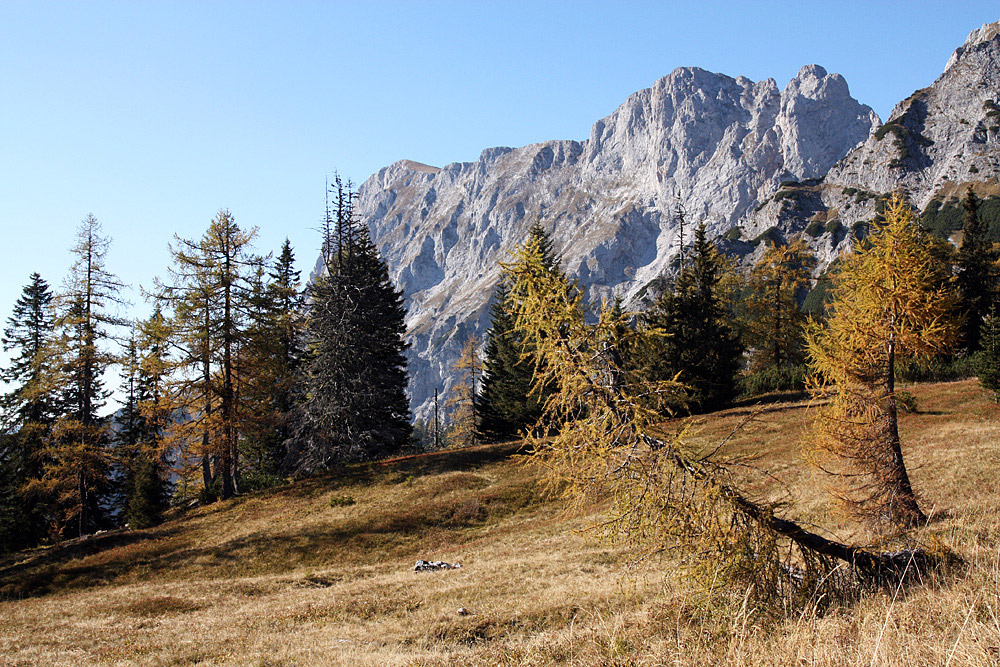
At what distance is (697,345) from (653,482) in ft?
106

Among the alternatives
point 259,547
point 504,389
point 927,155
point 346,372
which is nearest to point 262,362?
point 346,372

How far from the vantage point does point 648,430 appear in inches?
292

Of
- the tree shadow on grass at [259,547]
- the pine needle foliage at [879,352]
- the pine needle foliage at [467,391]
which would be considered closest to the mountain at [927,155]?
the pine needle foliage at [467,391]

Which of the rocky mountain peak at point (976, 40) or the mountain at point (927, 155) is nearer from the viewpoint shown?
the mountain at point (927, 155)

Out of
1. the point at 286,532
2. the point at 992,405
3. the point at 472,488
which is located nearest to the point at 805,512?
the point at 472,488

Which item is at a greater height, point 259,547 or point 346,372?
point 346,372

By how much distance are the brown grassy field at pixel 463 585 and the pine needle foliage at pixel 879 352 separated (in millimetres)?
989

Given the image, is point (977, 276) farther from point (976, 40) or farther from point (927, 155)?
point (976, 40)

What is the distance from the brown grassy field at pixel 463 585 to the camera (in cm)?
581

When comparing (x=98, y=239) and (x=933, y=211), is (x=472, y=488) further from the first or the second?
(x=933, y=211)

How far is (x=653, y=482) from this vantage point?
699 cm

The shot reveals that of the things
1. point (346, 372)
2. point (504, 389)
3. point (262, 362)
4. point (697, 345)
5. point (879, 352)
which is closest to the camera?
point (879, 352)

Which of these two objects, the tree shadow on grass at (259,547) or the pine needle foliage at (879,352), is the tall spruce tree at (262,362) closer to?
the tree shadow on grass at (259,547)

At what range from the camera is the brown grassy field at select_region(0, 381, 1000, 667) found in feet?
19.1
